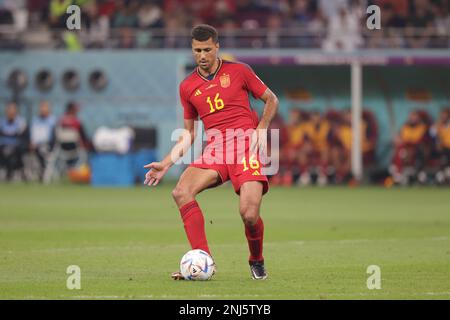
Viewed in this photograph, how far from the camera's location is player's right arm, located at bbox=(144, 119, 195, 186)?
37.9 feet

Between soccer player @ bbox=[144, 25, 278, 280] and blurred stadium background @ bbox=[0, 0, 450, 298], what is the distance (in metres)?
14.4

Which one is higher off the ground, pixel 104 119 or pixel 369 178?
pixel 104 119

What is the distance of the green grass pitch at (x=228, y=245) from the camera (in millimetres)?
10508

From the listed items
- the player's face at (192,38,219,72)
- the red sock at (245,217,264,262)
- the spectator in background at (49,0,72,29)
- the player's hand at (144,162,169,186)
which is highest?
the spectator in background at (49,0,72,29)

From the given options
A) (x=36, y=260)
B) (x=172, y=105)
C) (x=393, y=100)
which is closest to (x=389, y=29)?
(x=393, y=100)

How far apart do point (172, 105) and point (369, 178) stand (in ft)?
20.9

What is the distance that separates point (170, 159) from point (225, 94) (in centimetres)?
86

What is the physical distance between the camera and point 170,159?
1160 centimetres

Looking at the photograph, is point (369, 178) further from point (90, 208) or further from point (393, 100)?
point (90, 208)
